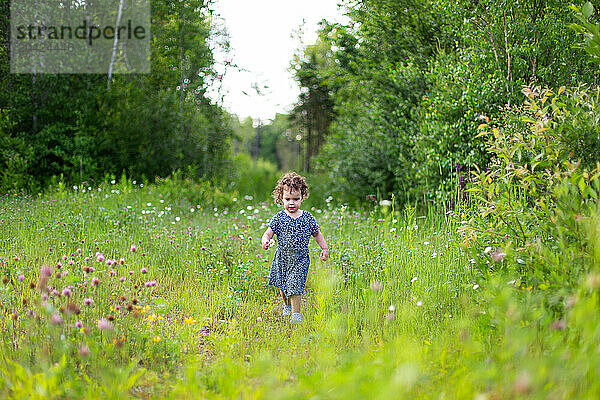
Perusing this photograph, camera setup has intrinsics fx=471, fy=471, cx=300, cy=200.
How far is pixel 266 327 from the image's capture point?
13.4 feet

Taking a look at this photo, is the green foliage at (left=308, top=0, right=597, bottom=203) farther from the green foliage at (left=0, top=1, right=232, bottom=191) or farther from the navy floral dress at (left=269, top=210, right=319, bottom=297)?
the green foliage at (left=0, top=1, right=232, bottom=191)

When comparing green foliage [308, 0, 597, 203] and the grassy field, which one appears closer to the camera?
the grassy field

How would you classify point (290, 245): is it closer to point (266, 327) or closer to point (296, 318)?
point (296, 318)

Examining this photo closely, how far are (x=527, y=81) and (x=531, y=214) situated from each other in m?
3.96

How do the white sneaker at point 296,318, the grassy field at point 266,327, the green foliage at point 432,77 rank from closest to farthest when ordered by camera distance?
the grassy field at point 266,327 < the white sneaker at point 296,318 < the green foliage at point 432,77

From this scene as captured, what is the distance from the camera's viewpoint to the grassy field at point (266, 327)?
8.56ft

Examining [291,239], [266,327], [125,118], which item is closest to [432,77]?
[291,239]

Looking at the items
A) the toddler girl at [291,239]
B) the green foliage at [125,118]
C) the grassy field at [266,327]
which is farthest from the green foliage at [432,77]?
the green foliage at [125,118]

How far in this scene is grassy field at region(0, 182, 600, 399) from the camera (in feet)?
8.56

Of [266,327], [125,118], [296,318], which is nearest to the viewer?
[266,327]

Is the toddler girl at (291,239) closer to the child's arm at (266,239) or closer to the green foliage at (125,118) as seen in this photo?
the child's arm at (266,239)

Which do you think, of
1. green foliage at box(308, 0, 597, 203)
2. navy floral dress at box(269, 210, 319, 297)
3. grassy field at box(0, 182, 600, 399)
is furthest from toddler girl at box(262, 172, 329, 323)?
green foliage at box(308, 0, 597, 203)

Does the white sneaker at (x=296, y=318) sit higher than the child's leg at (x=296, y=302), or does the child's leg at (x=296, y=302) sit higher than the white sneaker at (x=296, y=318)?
the child's leg at (x=296, y=302)

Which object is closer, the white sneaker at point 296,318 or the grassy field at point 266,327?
the grassy field at point 266,327
